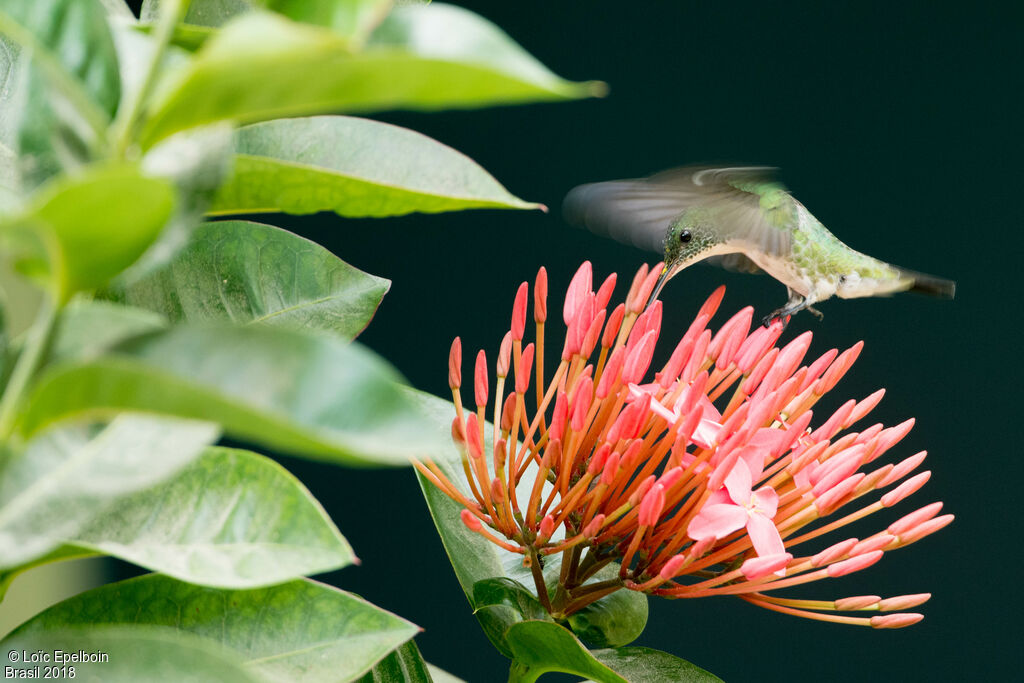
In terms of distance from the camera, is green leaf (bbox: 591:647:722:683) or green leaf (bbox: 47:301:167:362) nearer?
green leaf (bbox: 47:301:167:362)

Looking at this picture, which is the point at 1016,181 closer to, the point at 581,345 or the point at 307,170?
the point at 581,345

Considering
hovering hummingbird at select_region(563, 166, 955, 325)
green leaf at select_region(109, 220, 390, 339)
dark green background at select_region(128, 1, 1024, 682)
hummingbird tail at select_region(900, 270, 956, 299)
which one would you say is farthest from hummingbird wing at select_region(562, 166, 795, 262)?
dark green background at select_region(128, 1, 1024, 682)

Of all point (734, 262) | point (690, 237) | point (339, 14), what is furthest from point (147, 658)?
point (734, 262)

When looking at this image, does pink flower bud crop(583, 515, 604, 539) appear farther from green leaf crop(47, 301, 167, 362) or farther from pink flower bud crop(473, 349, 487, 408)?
green leaf crop(47, 301, 167, 362)

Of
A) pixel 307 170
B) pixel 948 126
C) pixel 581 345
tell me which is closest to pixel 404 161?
pixel 307 170

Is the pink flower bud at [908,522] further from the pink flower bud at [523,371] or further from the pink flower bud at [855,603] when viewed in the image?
the pink flower bud at [523,371]

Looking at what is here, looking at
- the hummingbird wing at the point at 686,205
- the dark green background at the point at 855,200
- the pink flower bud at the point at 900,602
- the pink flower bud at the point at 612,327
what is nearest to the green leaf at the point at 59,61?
the pink flower bud at the point at 612,327

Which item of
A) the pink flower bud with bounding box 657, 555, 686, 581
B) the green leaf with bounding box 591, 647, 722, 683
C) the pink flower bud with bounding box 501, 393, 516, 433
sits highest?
the pink flower bud with bounding box 501, 393, 516, 433
